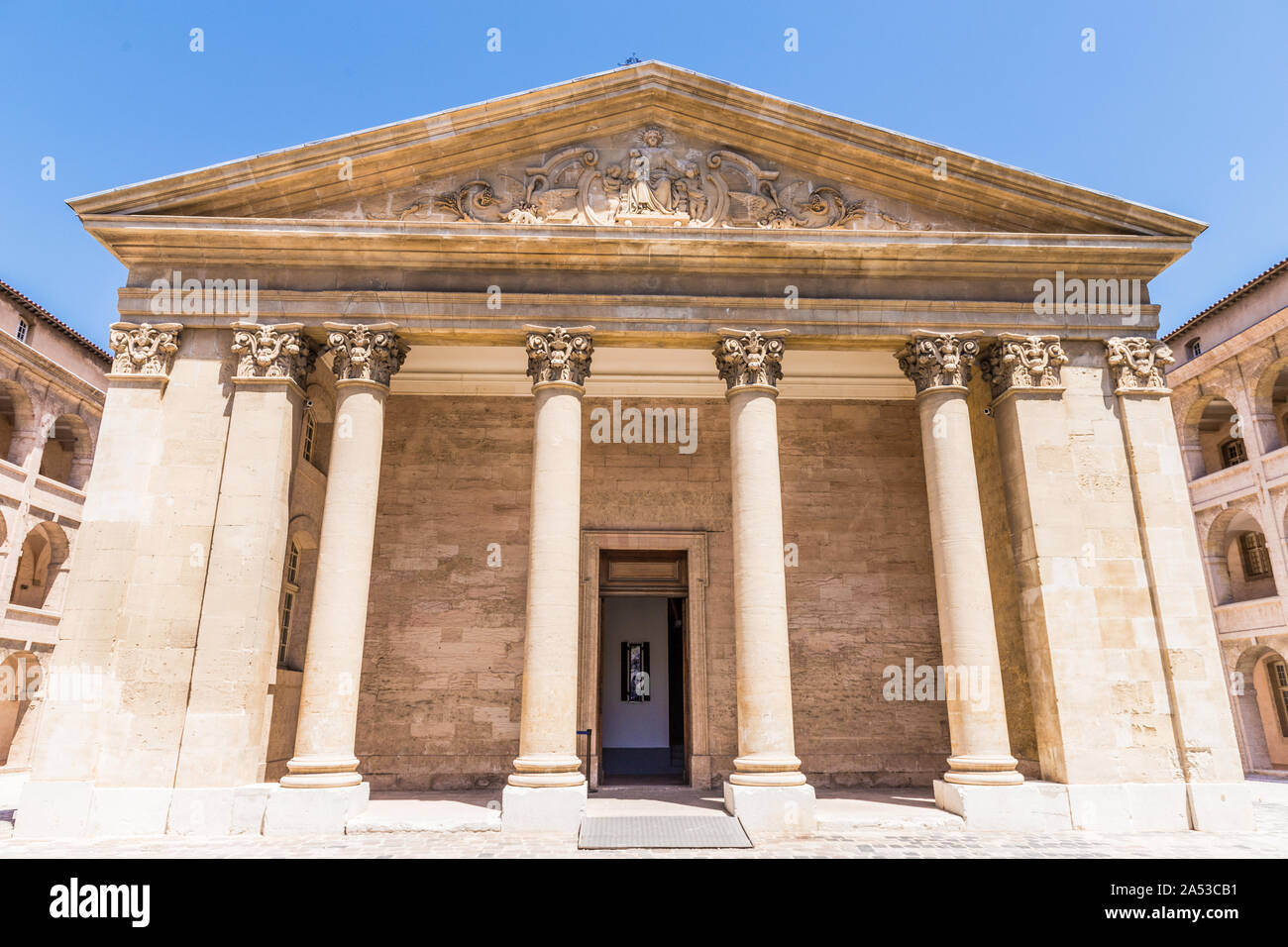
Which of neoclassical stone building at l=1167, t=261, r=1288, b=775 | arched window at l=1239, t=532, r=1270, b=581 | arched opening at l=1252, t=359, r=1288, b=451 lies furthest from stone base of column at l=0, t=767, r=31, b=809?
arched window at l=1239, t=532, r=1270, b=581

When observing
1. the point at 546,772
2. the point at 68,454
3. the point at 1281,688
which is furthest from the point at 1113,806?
the point at 68,454

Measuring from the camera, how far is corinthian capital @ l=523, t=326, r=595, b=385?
533 inches

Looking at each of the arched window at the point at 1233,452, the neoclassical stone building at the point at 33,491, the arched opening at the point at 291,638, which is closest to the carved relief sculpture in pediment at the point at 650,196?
the arched opening at the point at 291,638

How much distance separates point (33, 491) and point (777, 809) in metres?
26.8

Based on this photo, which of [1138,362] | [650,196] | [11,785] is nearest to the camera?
[1138,362]

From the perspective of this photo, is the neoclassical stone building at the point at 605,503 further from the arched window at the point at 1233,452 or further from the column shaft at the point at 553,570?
the arched window at the point at 1233,452

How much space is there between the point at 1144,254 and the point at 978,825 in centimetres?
1042

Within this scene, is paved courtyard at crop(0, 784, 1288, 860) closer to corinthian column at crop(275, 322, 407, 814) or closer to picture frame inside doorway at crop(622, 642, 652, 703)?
corinthian column at crop(275, 322, 407, 814)

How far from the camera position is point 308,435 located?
1600 centimetres

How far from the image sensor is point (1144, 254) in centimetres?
1424

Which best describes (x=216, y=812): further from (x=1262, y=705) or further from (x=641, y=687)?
(x=1262, y=705)

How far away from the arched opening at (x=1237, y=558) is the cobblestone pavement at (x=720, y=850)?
1852 cm

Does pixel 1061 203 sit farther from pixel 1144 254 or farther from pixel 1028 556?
pixel 1028 556

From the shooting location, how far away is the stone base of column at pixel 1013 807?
11.7 m
